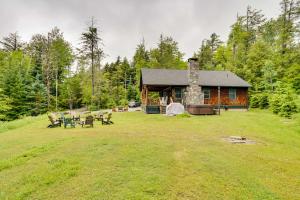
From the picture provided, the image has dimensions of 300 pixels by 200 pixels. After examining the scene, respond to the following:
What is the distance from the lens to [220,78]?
25625 mm

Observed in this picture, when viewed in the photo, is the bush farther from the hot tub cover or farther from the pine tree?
the pine tree

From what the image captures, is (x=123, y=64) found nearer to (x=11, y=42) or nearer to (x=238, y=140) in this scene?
(x=11, y=42)

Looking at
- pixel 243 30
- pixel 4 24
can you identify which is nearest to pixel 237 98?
pixel 243 30

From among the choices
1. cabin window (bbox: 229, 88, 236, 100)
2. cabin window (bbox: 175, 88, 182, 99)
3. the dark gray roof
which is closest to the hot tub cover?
the dark gray roof

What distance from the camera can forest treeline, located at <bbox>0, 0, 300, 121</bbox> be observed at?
2669 centimetres

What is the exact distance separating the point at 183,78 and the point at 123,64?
23.7 meters

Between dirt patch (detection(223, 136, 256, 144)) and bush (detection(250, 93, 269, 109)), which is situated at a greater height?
bush (detection(250, 93, 269, 109))

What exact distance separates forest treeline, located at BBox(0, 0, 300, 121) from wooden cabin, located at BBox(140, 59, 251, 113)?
3552 millimetres

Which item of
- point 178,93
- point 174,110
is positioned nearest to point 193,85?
point 178,93

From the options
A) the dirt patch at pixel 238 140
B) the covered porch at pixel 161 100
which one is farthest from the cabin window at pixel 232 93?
the dirt patch at pixel 238 140

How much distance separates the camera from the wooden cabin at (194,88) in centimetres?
2205

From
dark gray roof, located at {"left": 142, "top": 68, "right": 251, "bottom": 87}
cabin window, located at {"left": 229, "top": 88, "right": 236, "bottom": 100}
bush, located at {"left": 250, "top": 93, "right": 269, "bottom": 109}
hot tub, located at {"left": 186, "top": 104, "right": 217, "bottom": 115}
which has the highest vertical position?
dark gray roof, located at {"left": 142, "top": 68, "right": 251, "bottom": 87}

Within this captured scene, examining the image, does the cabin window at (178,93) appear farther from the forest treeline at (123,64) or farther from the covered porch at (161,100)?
the forest treeline at (123,64)

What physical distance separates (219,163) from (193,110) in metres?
12.7
